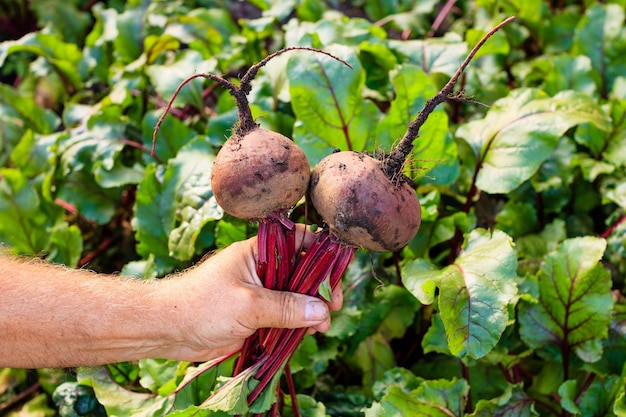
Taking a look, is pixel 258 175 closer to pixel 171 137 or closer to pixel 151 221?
pixel 151 221

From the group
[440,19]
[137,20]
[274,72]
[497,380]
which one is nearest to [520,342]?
[497,380]

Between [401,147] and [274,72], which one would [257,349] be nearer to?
[401,147]

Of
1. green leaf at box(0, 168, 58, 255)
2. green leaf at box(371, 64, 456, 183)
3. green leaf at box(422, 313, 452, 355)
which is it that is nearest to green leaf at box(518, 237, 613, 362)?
green leaf at box(422, 313, 452, 355)

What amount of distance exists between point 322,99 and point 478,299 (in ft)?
2.96

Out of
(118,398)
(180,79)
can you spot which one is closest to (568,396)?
(118,398)

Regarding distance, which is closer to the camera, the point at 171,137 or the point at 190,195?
the point at 190,195

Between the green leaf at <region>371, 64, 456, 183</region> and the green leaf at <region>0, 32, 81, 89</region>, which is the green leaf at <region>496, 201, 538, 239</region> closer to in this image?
the green leaf at <region>371, 64, 456, 183</region>

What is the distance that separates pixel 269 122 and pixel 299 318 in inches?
38.9

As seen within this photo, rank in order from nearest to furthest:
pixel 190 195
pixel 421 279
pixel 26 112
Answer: pixel 421 279, pixel 190 195, pixel 26 112

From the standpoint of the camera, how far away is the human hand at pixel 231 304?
155 centimetres

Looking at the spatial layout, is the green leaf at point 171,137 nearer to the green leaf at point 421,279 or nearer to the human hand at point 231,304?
the human hand at point 231,304

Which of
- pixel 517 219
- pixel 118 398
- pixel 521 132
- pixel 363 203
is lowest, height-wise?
pixel 118 398

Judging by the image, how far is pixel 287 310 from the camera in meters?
1.56

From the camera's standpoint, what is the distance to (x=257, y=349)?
5.74 ft
